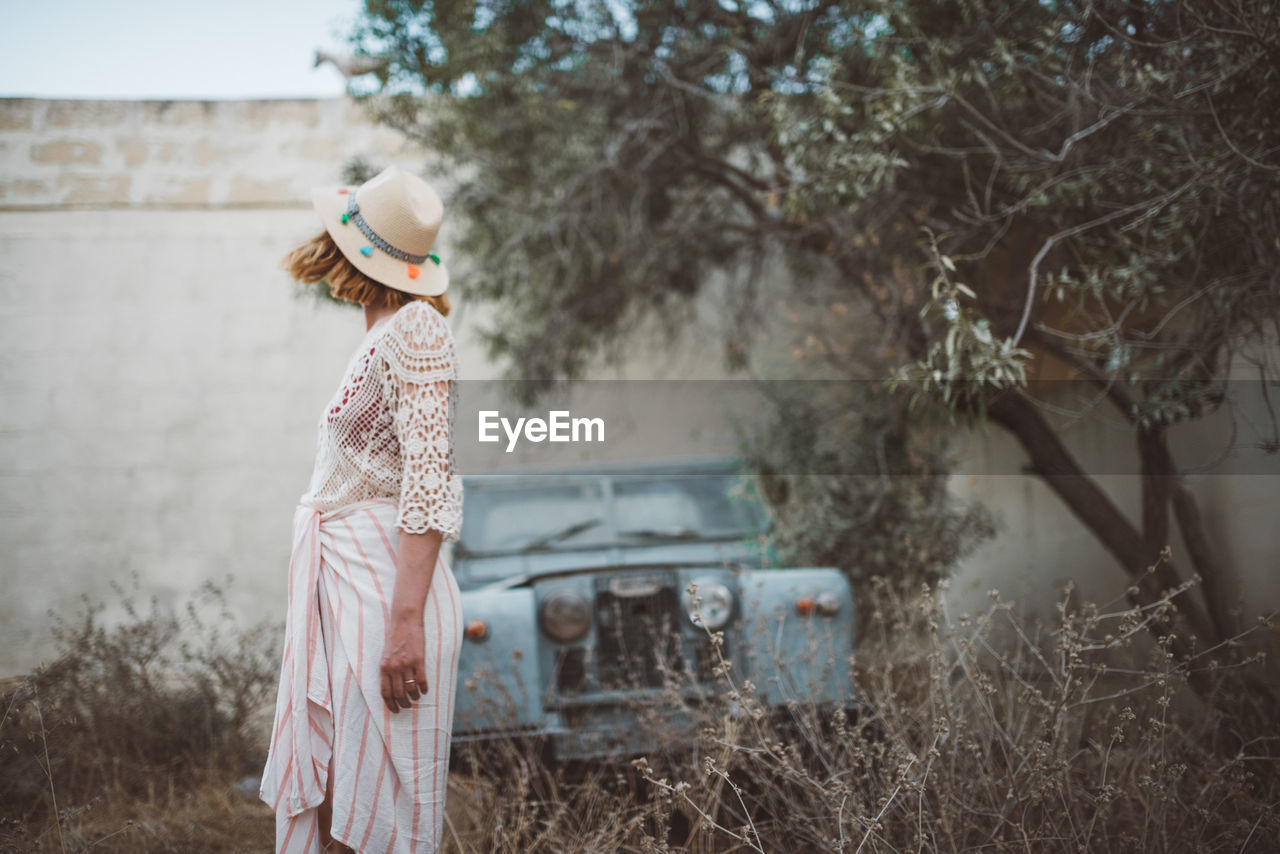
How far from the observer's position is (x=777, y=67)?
16.1ft

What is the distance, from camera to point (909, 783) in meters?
1.78

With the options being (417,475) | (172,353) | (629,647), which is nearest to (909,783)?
(417,475)

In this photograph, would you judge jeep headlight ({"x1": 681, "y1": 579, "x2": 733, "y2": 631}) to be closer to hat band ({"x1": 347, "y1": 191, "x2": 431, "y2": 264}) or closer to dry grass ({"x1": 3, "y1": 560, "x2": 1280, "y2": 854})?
dry grass ({"x1": 3, "y1": 560, "x2": 1280, "y2": 854})

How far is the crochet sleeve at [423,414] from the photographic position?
5.68 feet

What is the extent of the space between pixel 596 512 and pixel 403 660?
2.77 m

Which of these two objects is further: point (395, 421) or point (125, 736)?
point (125, 736)

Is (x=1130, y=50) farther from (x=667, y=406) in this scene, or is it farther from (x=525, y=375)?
(x=667, y=406)

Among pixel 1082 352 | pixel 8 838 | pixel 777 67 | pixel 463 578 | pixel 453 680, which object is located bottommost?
pixel 8 838

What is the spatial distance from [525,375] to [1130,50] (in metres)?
3.73

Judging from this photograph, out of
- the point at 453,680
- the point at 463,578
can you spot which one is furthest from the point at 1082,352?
the point at 453,680

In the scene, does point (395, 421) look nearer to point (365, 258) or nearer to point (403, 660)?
point (365, 258)

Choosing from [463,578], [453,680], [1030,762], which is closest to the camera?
[453,680]

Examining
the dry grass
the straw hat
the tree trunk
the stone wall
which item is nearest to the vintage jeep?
the dry grass

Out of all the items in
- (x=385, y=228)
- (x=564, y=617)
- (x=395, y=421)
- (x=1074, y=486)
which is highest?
(x=385, y=228)
